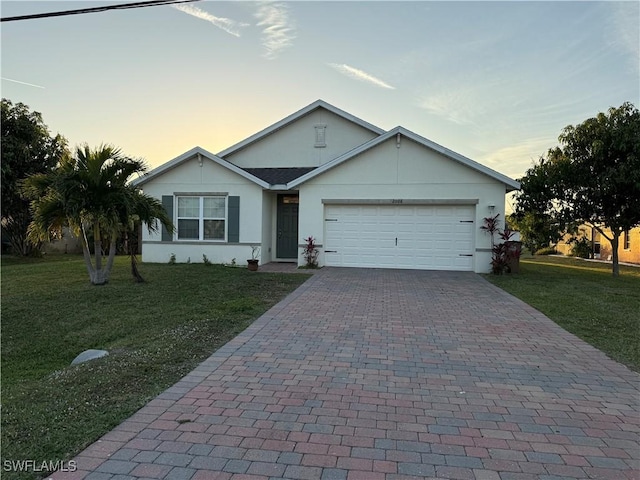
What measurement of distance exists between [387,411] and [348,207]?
1130 cm

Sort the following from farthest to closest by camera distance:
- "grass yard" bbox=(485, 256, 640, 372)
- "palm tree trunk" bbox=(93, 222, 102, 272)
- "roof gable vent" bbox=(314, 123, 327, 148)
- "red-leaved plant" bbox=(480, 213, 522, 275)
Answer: "roof gable vent" bbox=(314, 123, 327, 148)
"red-leaved plant" bbox=(480, 213, 522, 275)
"palm tree trunk" bbox=(93, 222, 102, 272)
"grass yard" bbox=(485, 256, 640, 372)

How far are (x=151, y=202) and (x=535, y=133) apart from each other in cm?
1500

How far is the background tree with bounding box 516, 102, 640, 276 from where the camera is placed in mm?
13781

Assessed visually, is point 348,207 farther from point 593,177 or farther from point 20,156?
point 20,156


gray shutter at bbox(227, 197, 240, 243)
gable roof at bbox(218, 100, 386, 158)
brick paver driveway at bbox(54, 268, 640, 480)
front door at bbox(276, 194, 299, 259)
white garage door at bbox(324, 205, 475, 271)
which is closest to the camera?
brick paver driveway at bbox(54, 268, 640, 480)

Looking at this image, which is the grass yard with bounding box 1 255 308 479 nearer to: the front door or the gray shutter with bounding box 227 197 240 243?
the gray shutter with bounding box 227 197 240 243

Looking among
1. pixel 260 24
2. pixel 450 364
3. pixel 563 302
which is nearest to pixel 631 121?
pixel 563 302

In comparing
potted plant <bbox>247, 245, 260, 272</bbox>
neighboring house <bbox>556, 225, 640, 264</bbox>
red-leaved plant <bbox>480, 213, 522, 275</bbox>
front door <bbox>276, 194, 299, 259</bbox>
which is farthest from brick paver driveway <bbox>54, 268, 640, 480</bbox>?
neighboring house <bbox>556, 225, 640, 264</bbox>

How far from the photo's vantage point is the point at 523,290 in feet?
33.9

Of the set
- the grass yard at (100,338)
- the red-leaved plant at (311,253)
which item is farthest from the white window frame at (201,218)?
the red-leaved plant at (311,253)

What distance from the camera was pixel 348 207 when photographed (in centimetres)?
1465

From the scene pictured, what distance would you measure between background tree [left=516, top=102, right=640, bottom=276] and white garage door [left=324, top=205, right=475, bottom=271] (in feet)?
13.6

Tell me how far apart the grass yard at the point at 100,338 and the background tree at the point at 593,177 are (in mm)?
10194

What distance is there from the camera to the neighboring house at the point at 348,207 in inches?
543
